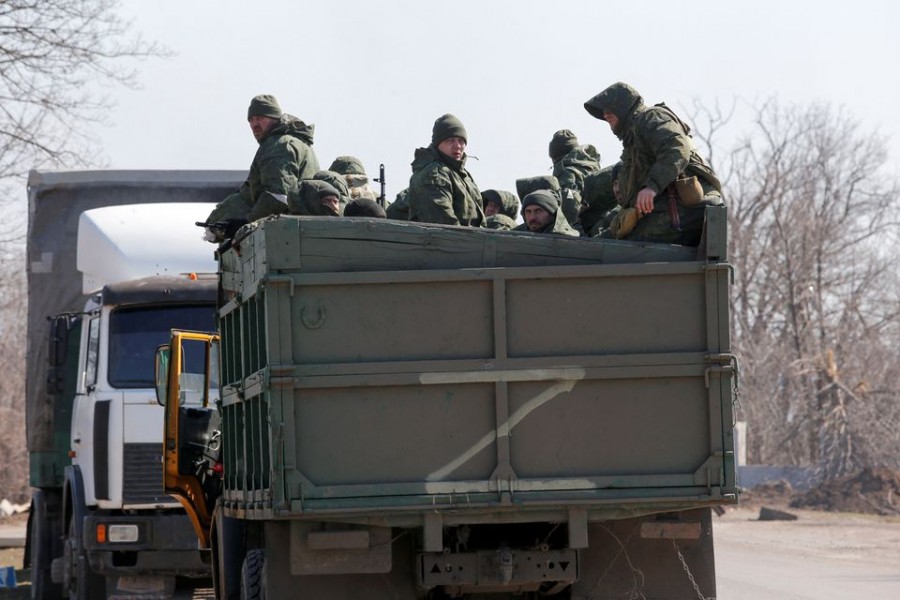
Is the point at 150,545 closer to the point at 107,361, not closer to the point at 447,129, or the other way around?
the point at 107,361

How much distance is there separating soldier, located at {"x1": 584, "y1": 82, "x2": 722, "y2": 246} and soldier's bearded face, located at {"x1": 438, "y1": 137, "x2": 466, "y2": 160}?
942 millimetres

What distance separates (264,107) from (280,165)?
518mm

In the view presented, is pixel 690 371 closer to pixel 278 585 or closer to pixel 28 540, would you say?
pixel 278 585

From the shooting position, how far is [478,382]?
7.33 meters

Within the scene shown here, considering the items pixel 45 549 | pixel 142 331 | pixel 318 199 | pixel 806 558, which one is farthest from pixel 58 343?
pixel 806 558

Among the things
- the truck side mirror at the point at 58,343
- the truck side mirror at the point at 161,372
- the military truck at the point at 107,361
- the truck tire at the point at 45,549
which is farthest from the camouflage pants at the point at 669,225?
the truck tire at the point at 45,549

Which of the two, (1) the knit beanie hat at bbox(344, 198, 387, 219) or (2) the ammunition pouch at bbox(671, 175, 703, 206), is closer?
(2) the ammunition pouch at bbox(671, 175, 703, 206)

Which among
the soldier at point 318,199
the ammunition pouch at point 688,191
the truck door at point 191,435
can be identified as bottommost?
the truck door at point 191,435

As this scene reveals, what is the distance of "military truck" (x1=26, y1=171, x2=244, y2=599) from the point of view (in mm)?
12375

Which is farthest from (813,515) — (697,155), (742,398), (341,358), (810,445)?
(341,358)

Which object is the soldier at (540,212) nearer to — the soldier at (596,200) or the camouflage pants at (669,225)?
the soldier at (596,200)

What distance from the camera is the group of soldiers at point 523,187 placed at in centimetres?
838

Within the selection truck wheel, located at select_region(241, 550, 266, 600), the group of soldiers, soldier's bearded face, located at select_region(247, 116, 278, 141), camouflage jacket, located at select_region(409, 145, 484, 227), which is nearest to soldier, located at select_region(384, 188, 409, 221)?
the group of soldiers

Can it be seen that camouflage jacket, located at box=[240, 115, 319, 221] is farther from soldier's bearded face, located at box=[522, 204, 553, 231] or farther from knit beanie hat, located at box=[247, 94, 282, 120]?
soldier's bearded face, located at box=[522, 204, 553, 231]
